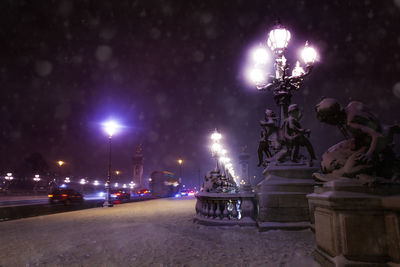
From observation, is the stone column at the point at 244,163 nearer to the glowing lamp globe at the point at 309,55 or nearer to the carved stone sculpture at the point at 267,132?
the carved stone sculpture at the point at 267,132

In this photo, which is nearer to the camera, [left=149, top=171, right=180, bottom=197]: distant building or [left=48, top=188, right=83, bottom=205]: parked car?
[left=48, top=188, right=83, bottom=205]: parked car

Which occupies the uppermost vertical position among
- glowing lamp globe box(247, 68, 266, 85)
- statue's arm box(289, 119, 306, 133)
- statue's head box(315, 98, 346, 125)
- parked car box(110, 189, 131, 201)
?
glowing lamp globe box(247, 68, 266, 85)

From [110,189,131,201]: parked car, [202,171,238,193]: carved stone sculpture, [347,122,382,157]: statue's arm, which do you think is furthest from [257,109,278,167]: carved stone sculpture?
[110,189,131,201]: parked car

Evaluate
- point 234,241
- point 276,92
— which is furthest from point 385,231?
point 276,92

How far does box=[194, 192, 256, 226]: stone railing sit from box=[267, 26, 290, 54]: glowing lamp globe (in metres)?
5.08

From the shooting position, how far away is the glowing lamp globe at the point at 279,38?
839 centimetres

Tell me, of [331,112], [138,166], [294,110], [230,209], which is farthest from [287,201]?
[138,166]

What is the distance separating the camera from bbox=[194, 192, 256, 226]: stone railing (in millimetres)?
8125

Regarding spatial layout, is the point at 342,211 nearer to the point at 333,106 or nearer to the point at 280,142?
the point at 333,106

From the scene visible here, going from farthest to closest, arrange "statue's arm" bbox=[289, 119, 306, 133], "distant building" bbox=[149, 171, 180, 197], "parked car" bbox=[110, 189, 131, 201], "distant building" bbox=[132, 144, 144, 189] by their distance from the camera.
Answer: "distant building" bbox=[132, 144, 144, 189] → "distant building" bbox=[149, 171, 180, 197] → "parked car" bbox=[110, 189, 131, 201] → "statue's arm" bbox=[289, 119, 306, 133]

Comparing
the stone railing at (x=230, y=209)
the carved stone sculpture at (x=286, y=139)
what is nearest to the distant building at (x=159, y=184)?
the stone railing at (x=230, y=209)

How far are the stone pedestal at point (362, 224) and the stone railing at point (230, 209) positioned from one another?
455 cm

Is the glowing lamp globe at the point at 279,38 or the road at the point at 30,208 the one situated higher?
the glowing lamp globe at the point at 279,38

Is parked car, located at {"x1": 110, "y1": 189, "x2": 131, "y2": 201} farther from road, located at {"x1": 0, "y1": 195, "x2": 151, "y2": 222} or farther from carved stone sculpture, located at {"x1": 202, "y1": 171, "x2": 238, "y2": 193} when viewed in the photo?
carved stone sculpture, located at {"x1": 202, "y1": 171, "x2": 238, "y2": 193}
